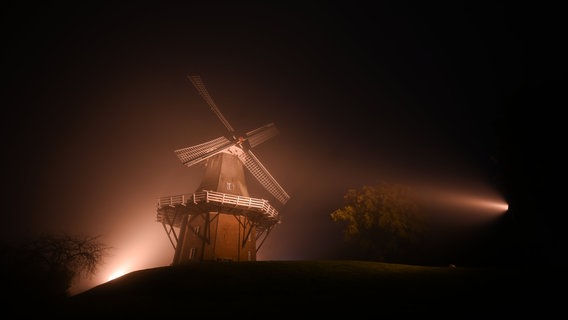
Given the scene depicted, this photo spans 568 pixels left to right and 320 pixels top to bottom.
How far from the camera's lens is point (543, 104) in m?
19.1

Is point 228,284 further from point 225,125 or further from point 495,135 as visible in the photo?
point 225,125

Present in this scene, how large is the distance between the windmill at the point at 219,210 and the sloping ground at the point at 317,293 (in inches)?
300

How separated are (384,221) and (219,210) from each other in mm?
15157

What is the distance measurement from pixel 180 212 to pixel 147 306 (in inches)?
643

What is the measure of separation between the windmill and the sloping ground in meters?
7.62

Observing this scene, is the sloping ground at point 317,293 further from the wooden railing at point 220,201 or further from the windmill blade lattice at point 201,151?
the windmill blade lattice at point 201,151

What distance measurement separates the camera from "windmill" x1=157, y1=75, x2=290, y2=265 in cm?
2503

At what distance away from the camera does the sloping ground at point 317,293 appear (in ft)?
30.6

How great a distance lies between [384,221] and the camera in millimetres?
29484

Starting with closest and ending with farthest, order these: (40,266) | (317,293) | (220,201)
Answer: (317,293) < (40,266) < (220,201)

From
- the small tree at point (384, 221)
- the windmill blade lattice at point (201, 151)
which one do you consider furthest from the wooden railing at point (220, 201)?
the small tree at point (384, 221)

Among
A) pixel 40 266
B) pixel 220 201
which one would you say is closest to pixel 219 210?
pixel 220 201

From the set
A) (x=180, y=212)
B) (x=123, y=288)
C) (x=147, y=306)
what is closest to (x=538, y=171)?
(x=147, y=306)

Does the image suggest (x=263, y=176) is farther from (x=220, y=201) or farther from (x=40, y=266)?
(x=40, y=266)
